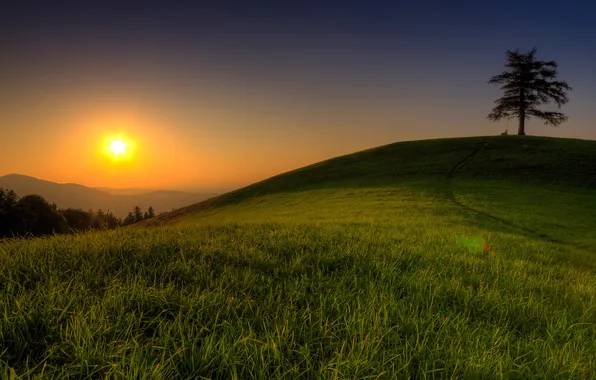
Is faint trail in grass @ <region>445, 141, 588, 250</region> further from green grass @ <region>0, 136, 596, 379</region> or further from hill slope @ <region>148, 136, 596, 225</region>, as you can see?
green grass @ <region>0, 136, 596, 379</region>

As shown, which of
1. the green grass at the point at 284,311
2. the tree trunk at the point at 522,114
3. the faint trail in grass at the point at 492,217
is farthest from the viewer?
the tree trunk at the point at 522,114

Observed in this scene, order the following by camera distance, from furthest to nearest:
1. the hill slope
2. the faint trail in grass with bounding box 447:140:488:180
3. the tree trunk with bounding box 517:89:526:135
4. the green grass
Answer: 1. the tree trunk with bounding box 517:89:526:135
2. the faint trail in grass with bounding box 447:140:488:180
3. the hill slope
4. the green grass

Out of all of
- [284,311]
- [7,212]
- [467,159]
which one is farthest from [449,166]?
[7,212]

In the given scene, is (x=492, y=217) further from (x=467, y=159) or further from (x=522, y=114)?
(x=522, y=114)

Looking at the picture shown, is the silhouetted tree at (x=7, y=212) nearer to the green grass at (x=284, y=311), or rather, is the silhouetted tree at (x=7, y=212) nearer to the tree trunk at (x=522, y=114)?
the green grass at (x=284, y=311)

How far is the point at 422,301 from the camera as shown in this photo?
393cm

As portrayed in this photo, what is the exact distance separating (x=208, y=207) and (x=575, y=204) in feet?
131

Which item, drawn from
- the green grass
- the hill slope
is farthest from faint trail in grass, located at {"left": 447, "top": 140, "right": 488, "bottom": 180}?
the green grass

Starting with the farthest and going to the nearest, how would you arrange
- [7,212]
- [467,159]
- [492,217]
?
1. [7,212]
2. [467,159]
3. [492,217]

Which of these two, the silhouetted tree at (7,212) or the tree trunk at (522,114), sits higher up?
the tree trunk at (522,114)

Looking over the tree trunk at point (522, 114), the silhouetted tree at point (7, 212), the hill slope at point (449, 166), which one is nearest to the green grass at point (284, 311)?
the hill slope at point (449, 166)

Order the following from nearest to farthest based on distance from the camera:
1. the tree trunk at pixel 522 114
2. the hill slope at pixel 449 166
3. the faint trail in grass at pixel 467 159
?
the hill slope at pixel 449 166
the faint trail in grass at pixel 467 159
the tree trunk at pixel 522 114

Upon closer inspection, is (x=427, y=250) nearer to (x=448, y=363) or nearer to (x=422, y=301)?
(x=422, y=301)

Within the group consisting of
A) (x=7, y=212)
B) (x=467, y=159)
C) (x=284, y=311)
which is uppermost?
(x=467, y=159)
